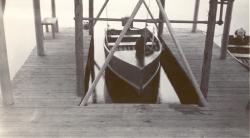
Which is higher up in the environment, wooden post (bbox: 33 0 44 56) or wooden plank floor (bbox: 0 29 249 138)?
wooden post (bbox: 33 0 44 56)

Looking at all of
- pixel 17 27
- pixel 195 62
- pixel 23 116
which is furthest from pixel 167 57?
pixel 17 27

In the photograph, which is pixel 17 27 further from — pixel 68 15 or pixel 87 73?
pixel 87 73

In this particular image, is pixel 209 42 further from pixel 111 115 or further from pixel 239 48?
pixel 239 48

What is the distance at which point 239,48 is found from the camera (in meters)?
18.1

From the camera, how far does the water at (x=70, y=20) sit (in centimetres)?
1948

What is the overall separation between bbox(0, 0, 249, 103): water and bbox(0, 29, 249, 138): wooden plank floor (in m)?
3.26

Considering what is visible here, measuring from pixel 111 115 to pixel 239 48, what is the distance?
11.8m

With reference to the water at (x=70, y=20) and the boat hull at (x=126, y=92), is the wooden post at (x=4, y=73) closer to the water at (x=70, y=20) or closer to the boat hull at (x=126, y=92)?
the water at (x=70, y=20)

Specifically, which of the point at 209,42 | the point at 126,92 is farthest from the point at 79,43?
the point at 126,92

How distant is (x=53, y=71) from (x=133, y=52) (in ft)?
10.7

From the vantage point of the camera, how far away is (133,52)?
44.3ft

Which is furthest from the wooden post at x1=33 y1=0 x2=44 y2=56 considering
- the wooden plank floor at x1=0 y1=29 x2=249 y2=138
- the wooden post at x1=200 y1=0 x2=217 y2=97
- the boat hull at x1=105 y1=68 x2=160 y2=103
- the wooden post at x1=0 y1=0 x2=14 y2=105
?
the wooden post at x1=200 y1=0 x2=217 y2=97

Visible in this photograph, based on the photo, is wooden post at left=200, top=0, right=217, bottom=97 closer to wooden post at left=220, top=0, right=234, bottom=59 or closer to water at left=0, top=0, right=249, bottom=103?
wooden post at left=220, top=0, right=234, bottom=59

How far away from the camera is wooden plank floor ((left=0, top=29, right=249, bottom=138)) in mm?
7559
